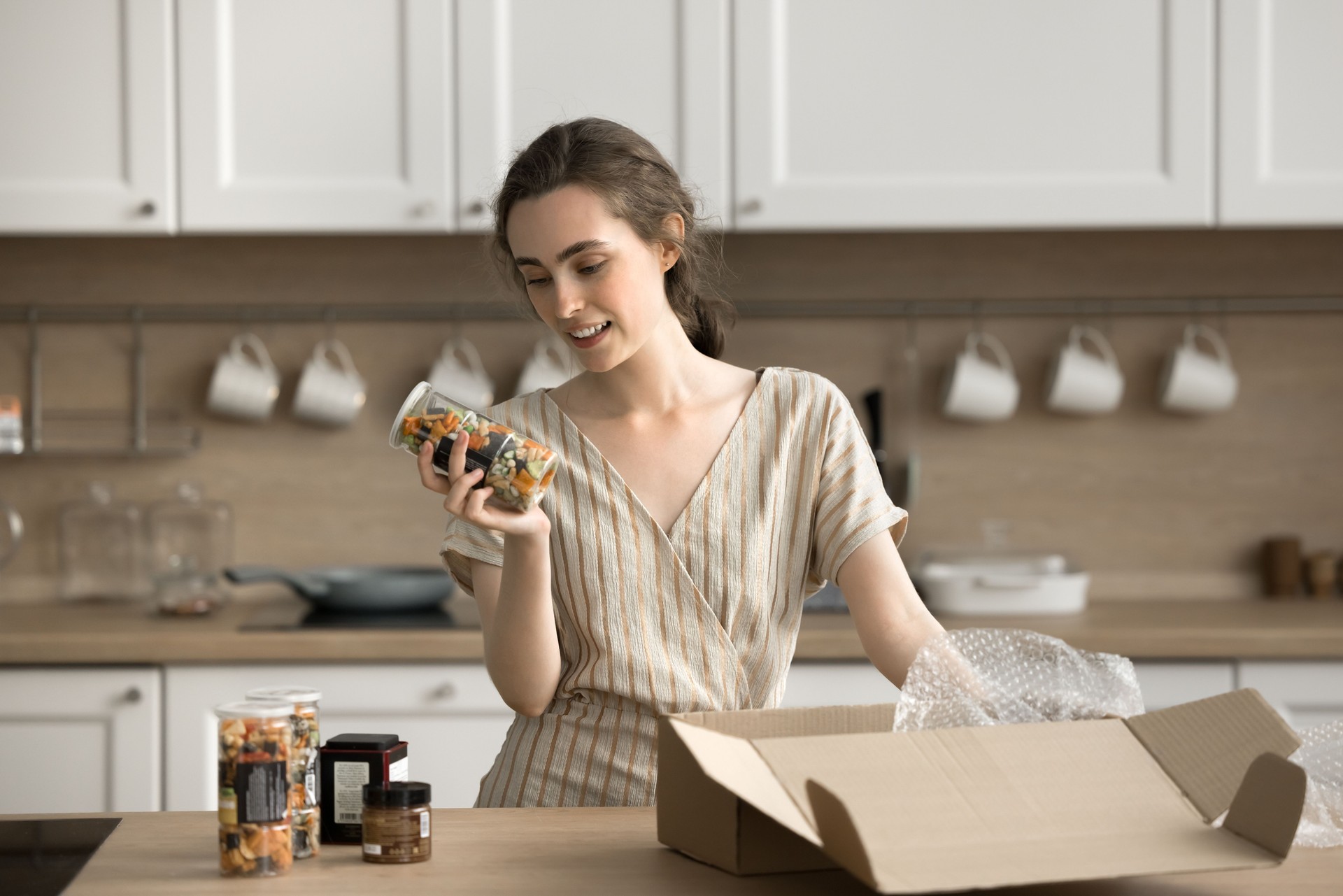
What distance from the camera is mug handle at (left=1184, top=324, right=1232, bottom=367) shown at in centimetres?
249

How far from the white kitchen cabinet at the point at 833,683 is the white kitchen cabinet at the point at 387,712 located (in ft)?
1.42

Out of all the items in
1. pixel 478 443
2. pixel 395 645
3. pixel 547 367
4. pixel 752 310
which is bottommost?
pixel 395 645

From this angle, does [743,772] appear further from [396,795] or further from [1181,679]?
[1181,679]

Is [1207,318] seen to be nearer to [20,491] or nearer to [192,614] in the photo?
[192,614]

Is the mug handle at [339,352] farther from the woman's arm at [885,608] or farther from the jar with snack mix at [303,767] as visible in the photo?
the jar with snack mix at [303,767]

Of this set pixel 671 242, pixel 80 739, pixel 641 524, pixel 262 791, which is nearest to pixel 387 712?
pixel 80 739

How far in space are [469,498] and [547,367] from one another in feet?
4.63

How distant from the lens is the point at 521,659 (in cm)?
122

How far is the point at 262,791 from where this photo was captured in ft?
2.80

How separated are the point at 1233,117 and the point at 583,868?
71.0 inches

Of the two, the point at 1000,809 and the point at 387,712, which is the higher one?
the point at 1000,809

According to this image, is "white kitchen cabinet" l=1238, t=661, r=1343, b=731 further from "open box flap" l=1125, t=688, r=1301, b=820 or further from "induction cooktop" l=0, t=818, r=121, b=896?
"induction cooktop" l=0, t=818, r=121, b=896

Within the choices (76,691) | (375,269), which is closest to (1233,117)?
(375,269)

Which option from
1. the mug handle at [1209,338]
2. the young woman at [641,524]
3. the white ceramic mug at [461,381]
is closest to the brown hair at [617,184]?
the young woman at [641,524]
